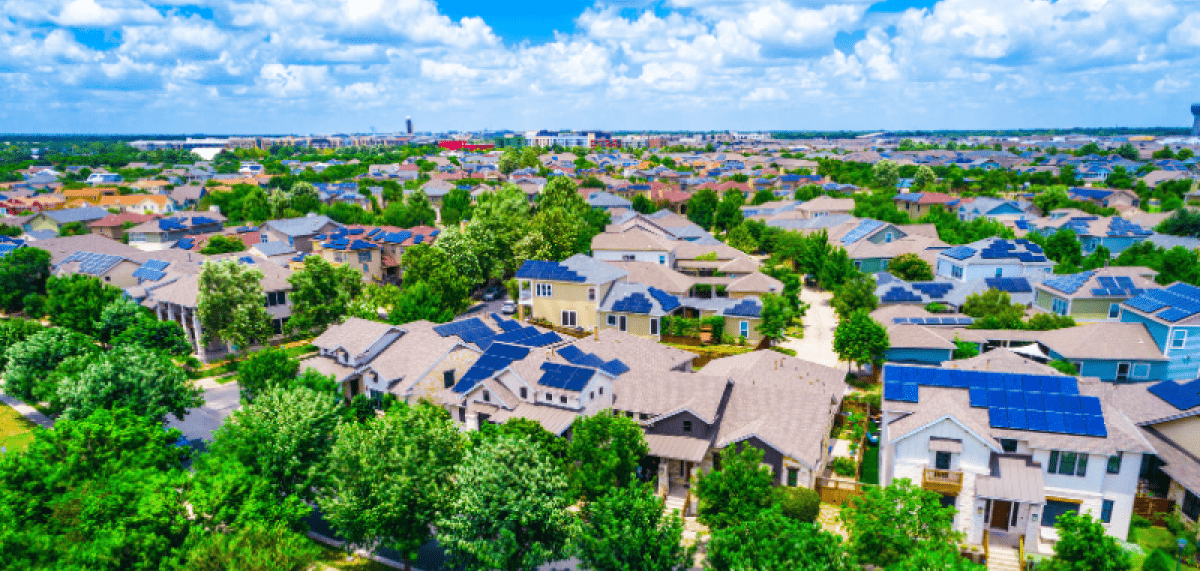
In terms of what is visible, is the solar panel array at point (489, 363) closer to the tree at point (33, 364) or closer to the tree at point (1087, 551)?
the tree at point (33, 364)

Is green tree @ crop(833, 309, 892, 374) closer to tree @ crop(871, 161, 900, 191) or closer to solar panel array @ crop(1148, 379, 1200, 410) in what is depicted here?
solar panel array @ crop(1148, 379, 1200, 410)

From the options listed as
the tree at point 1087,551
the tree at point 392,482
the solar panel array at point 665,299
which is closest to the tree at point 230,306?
the tree at point 392,482

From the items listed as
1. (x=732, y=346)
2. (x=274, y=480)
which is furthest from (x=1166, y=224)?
(x=274, y=480)

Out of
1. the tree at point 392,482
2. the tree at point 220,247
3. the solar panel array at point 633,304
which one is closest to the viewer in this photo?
the tree at point 392,482

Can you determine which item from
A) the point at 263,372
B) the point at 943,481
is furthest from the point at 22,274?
the point at 943,481

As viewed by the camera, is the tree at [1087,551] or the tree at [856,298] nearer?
the tree at [1087,551]

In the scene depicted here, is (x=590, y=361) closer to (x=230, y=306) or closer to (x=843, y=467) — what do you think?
(x=843, y=467)
